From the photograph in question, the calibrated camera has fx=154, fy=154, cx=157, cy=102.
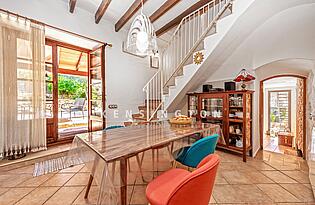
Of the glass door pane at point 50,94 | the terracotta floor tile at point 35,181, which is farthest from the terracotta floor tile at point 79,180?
the glass door pane at point 50,94

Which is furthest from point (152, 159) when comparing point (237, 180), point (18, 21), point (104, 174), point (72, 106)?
point (72, 106)

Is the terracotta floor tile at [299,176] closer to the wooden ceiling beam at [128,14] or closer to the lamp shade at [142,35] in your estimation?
the lamp shade at [142,35]

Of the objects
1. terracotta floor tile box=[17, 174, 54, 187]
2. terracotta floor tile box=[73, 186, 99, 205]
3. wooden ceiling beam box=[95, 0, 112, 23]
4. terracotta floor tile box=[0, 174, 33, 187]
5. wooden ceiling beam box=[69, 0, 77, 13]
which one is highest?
wooden ceiling beam box=[95, 0, 112, 23]

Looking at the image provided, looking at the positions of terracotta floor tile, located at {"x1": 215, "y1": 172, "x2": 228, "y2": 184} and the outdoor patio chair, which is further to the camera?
the outdoor patio chair

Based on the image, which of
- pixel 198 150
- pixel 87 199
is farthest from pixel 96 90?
pixel 198 150

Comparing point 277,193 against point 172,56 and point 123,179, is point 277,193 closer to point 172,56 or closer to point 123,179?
point 123,179

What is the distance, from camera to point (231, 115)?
11.0 ft

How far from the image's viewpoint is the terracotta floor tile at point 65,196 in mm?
1780

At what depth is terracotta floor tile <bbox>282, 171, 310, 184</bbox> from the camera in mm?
2303

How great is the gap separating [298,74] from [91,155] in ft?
14.9

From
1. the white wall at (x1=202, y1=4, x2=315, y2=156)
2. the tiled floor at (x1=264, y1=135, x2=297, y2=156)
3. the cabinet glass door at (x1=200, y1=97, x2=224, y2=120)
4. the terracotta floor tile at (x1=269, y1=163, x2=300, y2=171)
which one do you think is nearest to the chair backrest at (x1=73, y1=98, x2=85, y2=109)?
the cabinet glass door at (x1=200, y1=97, x2=224, y2=120)

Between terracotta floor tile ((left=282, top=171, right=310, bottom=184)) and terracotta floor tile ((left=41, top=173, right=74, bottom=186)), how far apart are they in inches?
137

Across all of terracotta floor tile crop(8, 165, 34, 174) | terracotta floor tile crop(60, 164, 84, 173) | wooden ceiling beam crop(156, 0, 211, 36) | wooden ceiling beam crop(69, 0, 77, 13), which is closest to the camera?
terracotta floor tile crop(8, 165, 34, 174)

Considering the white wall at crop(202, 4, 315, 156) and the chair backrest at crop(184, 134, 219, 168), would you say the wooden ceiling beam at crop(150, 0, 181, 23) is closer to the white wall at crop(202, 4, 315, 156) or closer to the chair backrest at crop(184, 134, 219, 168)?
the white wall at crop(202, 4, 315, 156)
